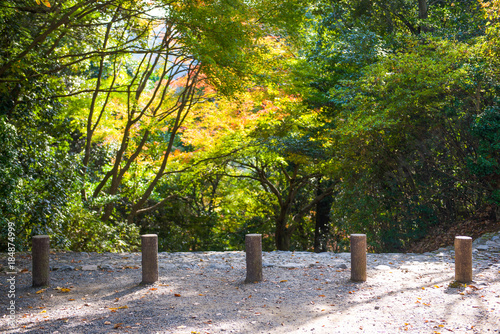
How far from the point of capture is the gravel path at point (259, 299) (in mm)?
4133

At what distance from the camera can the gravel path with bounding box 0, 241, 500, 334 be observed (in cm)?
413

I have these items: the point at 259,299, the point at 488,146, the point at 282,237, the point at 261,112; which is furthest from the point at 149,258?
the point at 282,237

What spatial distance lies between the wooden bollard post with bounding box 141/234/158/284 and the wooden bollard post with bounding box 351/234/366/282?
299 cm

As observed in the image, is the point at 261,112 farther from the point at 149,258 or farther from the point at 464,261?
the point at 464,261

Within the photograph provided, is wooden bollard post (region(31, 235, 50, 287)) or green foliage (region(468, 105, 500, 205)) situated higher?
green foliage (region(468, 105, 500, 205))

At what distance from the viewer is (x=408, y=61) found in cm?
934

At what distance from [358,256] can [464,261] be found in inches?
57.5

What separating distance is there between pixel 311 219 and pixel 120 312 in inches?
532

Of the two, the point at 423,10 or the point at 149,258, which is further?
the point at 423,10

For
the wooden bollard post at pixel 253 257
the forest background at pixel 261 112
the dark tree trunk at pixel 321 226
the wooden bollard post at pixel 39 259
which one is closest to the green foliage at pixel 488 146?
the forest background at pixel 261 112

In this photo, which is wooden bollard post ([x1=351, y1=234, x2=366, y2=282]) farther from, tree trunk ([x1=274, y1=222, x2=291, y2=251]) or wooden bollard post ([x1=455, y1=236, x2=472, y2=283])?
tree trunk ([x1=274, y1=222, x2=291, y2=251])

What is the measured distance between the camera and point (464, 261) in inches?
216

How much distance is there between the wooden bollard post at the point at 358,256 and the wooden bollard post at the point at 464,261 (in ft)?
4.28

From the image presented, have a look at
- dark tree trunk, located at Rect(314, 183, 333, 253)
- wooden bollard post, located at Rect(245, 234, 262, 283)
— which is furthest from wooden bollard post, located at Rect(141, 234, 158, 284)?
dark tree trunk, located at Rect(314, 183, 333, 253)
